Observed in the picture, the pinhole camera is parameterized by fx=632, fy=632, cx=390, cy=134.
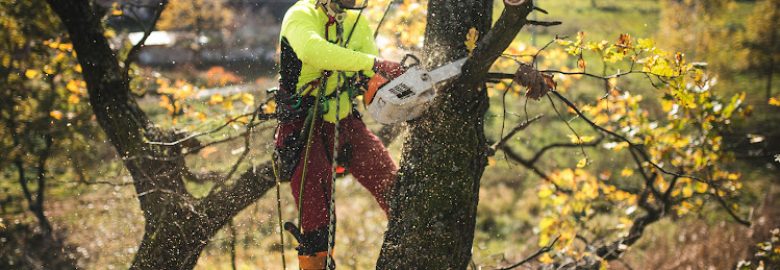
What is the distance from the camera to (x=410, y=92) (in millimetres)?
2520

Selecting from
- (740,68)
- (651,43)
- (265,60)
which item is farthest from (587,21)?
(651,43)

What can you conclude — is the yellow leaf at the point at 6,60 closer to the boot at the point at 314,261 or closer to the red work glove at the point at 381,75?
the boot at the point at 314,261

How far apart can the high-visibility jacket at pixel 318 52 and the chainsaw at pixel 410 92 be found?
19 centimetres

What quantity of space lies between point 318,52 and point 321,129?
56 cm

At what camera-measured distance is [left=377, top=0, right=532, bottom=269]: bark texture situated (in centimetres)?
261

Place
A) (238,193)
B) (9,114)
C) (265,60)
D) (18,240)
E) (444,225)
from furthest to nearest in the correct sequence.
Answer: (265,60)
(18,240)
(9,114)
(238,193)
(444,225)

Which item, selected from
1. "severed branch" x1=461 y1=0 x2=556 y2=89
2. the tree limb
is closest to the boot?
"severed branch" x1=461 y1=0 x2=556 y2=89

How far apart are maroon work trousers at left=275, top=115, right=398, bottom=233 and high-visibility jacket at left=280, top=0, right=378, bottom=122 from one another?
10cm

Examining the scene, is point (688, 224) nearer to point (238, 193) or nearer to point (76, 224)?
point (238, 193)

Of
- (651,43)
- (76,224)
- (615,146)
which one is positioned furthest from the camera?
(76,224)

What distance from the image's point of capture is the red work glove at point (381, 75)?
2.70m

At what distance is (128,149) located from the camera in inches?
154

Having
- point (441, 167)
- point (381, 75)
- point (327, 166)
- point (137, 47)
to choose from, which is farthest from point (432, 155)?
point (137, 47)

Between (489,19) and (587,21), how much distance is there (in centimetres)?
2003
